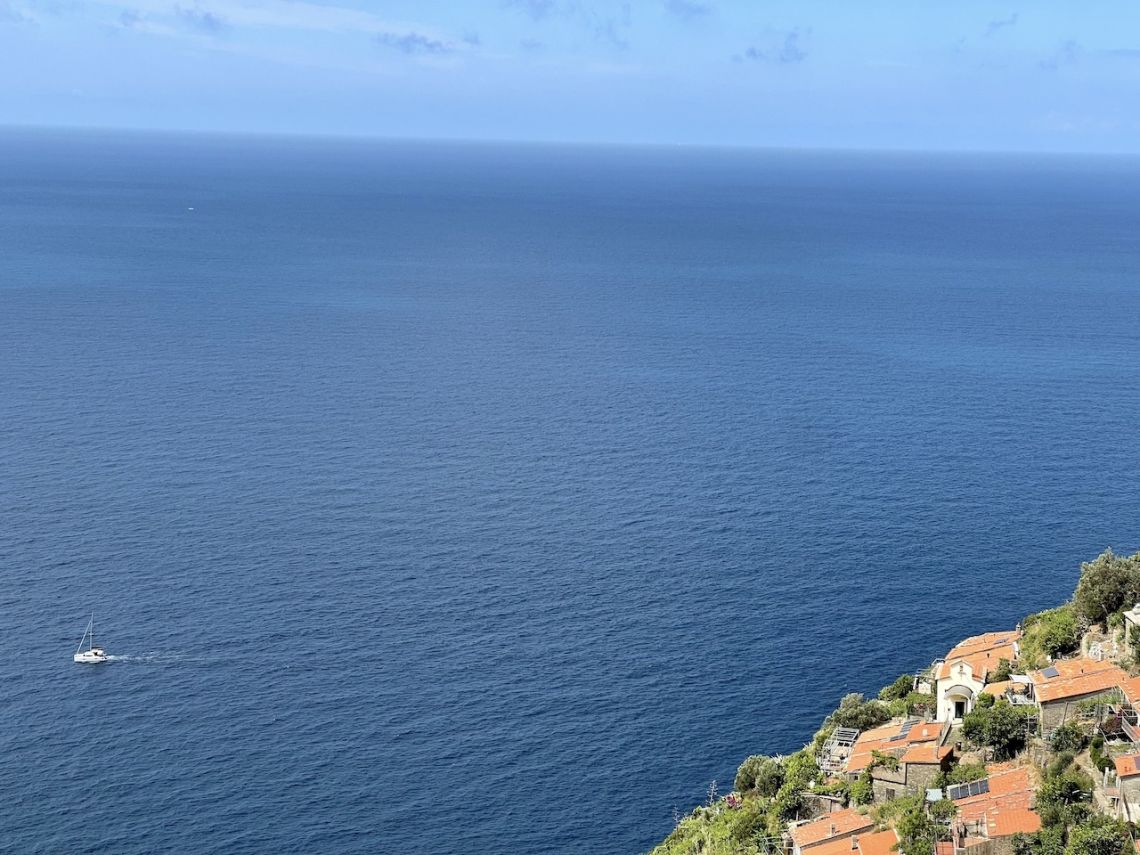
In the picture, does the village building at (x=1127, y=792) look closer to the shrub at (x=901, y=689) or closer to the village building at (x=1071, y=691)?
the village building at (x=1071, y=691)

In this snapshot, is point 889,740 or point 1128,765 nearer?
point 1128,765

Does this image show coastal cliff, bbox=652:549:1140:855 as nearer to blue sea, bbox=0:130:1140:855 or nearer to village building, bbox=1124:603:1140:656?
village building, bbox=1124:603:1140:656

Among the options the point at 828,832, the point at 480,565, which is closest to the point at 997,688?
the point at 828,832

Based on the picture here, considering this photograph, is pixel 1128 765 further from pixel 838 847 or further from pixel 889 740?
pixel 889 740

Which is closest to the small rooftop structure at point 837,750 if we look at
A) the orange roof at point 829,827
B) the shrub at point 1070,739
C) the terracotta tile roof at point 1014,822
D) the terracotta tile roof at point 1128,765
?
the orange roof at point 829,827

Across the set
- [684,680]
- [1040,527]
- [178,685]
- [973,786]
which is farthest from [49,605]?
[1040,527]

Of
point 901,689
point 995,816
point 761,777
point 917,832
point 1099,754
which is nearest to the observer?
point 995,816
